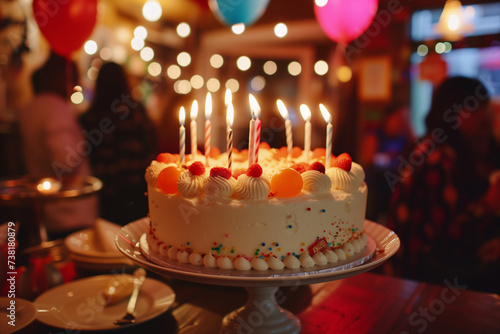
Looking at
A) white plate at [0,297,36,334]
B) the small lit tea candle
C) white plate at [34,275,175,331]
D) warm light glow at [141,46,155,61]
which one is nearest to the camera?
white plate at [0,297,36,334]

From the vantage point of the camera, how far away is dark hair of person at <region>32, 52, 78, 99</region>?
324cm

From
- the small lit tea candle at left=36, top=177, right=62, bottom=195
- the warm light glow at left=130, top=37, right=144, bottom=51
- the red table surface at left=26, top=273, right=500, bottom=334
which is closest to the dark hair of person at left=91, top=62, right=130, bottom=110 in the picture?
the small lit tea candle at left=36, top=177, right=62, bottom=195

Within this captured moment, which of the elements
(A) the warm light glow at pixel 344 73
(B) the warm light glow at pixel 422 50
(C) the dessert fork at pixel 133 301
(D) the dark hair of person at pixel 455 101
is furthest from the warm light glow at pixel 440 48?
(C) the dessert fork at pixel 133 301

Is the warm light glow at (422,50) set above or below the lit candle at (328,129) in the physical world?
above

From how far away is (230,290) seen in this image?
1.73 metres

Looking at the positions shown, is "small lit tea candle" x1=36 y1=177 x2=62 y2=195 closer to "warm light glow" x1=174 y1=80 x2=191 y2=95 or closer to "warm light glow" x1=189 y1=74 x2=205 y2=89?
"warm light glow" x1=174 y1=80 x2=191 y2=95

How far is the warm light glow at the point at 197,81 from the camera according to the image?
286 inches

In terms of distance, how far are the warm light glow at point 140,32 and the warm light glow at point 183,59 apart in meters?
0.95

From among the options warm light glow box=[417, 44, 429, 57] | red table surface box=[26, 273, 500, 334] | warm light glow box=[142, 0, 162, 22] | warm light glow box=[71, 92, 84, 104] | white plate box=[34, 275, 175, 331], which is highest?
warm light glow box=[142, 0, 162, 22]

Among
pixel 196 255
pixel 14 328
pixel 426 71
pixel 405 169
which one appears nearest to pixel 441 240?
pixel 405 169

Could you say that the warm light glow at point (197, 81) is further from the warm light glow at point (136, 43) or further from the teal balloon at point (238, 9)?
the teal balloon at point (238, 9)

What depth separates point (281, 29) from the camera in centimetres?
647

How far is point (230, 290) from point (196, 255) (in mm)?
404

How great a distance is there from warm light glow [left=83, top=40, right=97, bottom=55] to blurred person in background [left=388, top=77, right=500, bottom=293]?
13.9 ft
